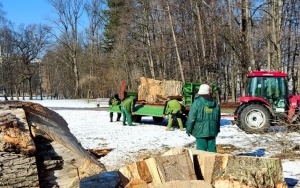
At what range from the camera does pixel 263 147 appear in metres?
11.0

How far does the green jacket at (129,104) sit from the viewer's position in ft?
56.7

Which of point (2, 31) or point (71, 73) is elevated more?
point (2, 31)

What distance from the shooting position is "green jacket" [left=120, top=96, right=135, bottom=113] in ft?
56.7

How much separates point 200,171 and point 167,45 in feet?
104

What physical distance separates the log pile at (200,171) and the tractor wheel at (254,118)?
25.3ft

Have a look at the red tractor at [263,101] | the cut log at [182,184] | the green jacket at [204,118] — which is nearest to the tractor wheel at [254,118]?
the red tractor at [263,101]

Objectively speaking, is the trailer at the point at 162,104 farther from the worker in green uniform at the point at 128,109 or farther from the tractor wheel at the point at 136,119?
the tractor wheel at the point at 136,119

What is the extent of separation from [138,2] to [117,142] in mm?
28554

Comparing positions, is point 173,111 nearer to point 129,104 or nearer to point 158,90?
point 158,90

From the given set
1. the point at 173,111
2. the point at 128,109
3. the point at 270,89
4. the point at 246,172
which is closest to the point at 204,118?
the point at 246,172

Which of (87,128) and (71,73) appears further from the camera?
(71,73)

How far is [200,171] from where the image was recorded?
6512mm

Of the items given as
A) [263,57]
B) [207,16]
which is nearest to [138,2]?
[207,16]

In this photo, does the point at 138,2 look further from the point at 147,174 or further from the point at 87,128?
the point at 147,174
